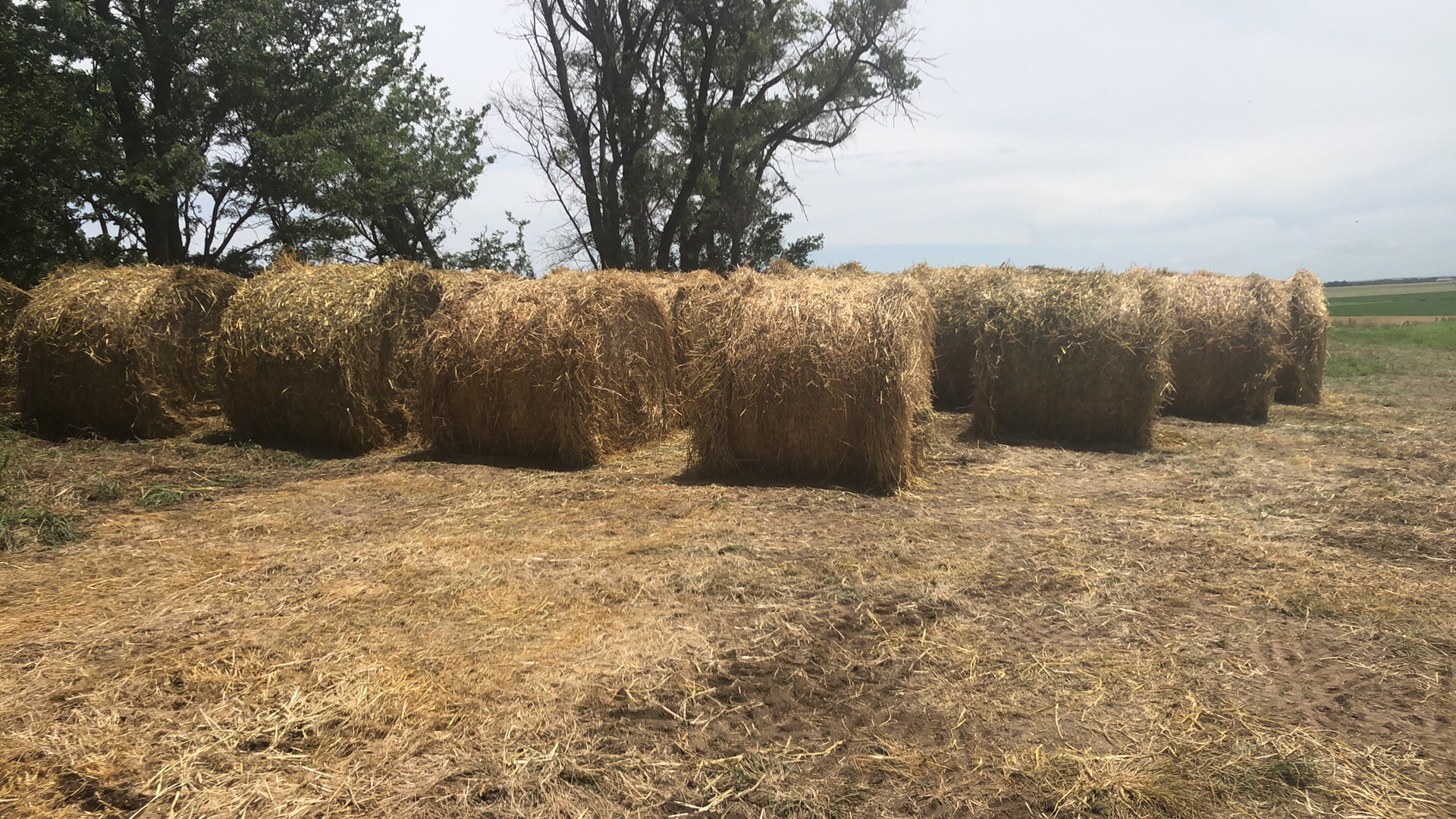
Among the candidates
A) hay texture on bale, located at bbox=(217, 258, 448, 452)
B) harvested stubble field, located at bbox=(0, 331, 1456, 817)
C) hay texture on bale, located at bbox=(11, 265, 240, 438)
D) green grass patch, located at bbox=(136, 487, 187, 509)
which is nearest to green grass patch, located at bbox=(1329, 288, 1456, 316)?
harvested stubble field, located at bbox=(0, 331, 1456, 817)

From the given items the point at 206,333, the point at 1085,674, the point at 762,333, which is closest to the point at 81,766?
the point at 1085,674

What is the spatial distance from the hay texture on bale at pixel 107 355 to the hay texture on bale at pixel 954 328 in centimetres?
896

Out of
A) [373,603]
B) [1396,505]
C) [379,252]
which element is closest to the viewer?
[373,603]

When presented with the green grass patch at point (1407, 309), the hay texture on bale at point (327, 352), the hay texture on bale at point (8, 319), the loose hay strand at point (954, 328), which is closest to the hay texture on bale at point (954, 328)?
the loose hay strand at point (954, 328)

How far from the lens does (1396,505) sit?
237 inches

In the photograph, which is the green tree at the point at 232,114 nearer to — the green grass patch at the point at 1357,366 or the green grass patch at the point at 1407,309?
the green grass patch at the point at 1357,366

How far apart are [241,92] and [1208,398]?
18242mm

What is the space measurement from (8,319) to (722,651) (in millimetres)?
10753

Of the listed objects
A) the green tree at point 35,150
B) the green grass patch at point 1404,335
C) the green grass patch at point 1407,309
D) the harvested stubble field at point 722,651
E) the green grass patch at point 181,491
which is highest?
the green tree at point 35,150

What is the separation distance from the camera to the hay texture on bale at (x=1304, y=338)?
1169 cm

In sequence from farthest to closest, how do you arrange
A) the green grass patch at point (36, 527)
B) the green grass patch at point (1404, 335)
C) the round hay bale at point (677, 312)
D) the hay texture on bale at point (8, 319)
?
the green grass patch at point (1404, 335), the round hay bale at point (677, 312), the hay texture on bale at point (8, 319), the green grass patch at point (36, 527)

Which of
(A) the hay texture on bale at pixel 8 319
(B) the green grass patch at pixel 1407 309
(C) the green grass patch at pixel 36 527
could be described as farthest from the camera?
(B) the green grass patch at pixel 1407 309

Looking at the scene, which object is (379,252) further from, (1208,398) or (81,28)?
(1208,398)

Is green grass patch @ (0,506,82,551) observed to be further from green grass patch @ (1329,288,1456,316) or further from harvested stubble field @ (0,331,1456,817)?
green grass patch @ (1329,288,1456,316)
